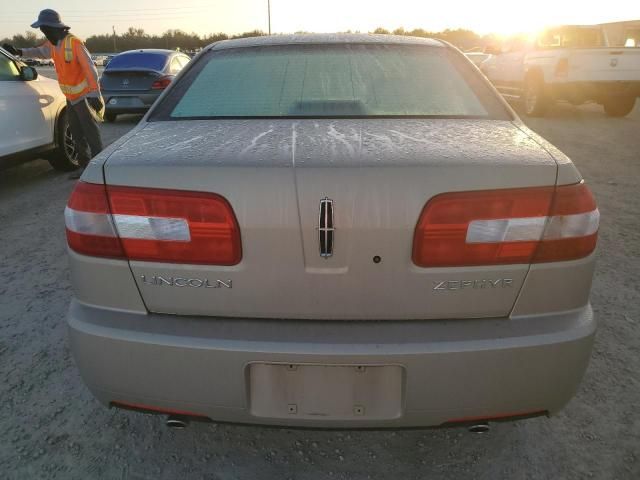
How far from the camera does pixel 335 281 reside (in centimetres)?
143

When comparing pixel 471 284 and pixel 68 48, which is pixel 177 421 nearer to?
pixel 471 284

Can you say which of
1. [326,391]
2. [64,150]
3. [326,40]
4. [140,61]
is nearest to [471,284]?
[326,391]

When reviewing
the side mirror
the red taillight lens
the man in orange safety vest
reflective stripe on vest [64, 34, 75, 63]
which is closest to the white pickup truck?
the man in orange safety vest

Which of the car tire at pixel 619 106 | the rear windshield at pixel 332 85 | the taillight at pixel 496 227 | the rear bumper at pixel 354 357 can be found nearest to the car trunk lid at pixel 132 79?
the rear windshield at pixel 332 85

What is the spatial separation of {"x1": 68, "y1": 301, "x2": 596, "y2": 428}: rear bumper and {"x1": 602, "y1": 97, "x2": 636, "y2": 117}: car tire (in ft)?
38.4

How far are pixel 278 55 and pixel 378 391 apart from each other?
168 centimetres

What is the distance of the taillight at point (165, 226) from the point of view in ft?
4.69

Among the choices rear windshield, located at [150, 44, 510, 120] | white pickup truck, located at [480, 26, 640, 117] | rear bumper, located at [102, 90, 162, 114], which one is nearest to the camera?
rear windshield, located at [150, 44, 510, 120]

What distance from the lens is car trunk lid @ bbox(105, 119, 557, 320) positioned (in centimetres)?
138

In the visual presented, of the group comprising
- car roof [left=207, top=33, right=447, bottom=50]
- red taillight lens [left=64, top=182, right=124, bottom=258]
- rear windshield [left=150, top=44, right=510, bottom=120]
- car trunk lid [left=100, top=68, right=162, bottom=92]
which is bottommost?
car trunk lid [left=100, top=68, right=162, bottom=92]

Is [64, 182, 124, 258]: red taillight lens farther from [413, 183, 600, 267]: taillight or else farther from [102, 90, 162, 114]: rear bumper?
[102, 90, 162, 114]: rear bumper

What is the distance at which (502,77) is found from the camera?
1280cm

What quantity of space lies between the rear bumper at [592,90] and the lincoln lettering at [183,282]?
1037cm

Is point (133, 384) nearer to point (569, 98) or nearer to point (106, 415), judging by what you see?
point (106, 415)
